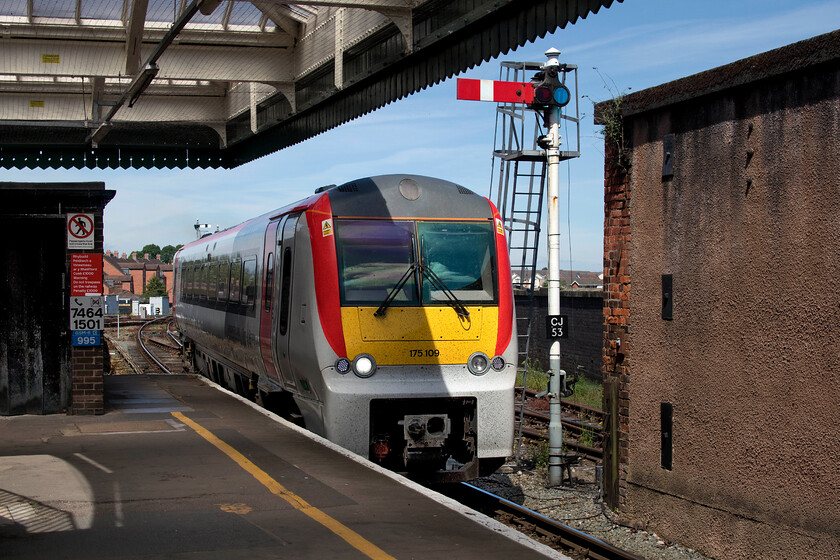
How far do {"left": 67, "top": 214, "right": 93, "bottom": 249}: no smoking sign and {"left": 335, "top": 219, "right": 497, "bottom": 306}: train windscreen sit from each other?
3.55 meters

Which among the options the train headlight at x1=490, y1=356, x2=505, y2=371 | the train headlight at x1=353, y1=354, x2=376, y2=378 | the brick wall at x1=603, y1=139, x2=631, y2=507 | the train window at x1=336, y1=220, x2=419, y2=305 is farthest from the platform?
the brick wall at x1=603, y1=139, x2=631, y2=507

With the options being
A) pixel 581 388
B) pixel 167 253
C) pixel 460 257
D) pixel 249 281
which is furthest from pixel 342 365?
pixel 167 253

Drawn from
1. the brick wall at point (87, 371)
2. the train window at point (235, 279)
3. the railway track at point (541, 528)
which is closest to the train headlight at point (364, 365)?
the railway track at point (541, 528)

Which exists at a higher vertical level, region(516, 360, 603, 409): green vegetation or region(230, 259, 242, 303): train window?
region(230, 259, 242, 303): train window

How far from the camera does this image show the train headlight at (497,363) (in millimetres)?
9492

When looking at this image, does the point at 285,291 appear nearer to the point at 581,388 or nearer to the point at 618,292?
the point at 618,292

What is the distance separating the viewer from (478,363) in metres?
9.46

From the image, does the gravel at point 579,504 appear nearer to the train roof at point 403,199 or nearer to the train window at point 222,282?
the train roof at point 403,199

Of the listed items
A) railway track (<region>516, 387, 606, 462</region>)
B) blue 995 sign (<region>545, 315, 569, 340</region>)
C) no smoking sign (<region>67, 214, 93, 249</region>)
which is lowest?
railway track (<region>516, 387, 606, 462</region>)

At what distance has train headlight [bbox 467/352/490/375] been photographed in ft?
30.9

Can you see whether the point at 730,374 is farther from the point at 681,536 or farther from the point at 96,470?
the point at 96,470

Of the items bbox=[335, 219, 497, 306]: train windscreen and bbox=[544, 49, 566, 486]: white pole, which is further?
bbox=[544, 49, 566, 486]: white pole

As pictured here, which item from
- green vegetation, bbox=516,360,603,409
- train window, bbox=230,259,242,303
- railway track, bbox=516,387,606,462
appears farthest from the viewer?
green vegetation, bbox=516,360,603,409

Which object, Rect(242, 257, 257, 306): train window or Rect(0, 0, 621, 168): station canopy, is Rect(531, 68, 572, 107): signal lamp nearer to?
Rect(0, 0, 621, 168): station canopy
